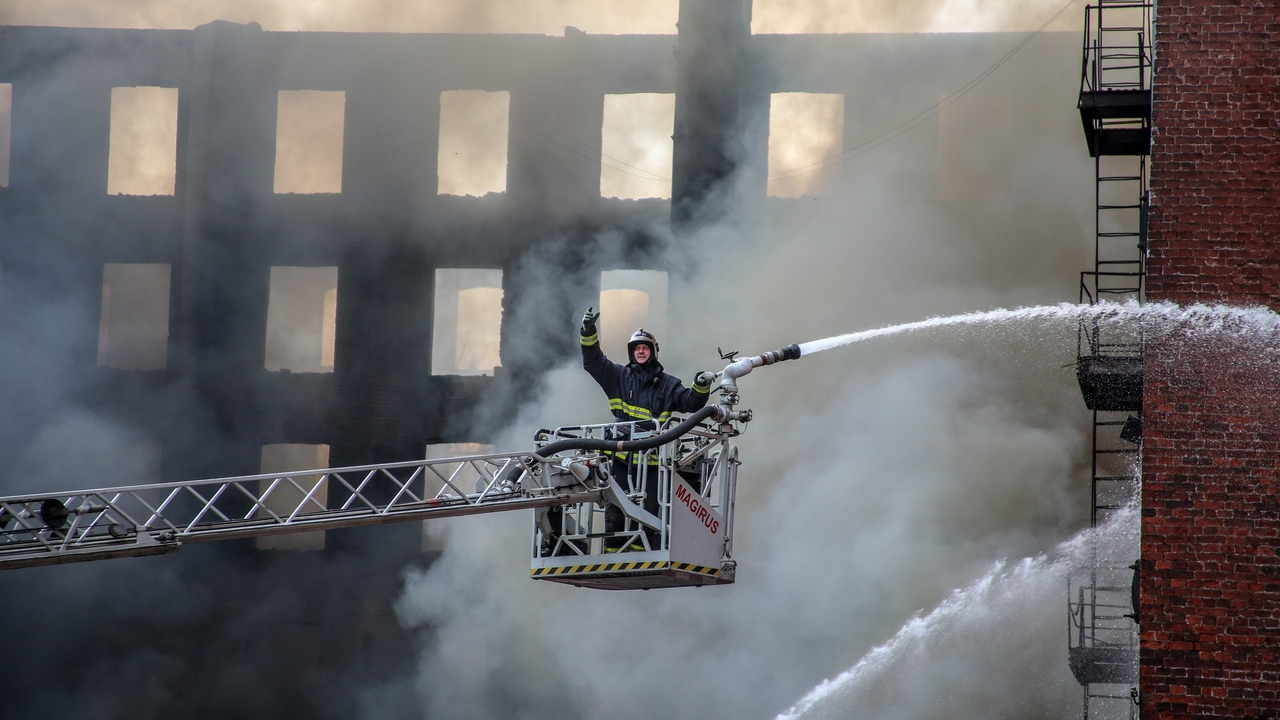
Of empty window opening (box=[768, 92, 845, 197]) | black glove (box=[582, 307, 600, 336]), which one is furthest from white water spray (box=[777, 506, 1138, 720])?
black glove (box=[582, 307, 600, 336])

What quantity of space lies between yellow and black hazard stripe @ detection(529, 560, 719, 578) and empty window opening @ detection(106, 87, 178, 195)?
13556 mm

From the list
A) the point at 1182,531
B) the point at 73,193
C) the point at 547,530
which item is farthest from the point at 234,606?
the point at 1182,531

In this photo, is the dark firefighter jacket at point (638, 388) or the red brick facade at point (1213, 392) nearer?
the red brick facade at point (1213, 392)

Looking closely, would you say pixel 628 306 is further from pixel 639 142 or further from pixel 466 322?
pixel 639 142

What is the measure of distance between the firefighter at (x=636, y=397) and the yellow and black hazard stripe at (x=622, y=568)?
0.30m

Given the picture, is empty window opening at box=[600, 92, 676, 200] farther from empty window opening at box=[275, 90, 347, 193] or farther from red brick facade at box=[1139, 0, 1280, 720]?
red brick facade at box=[1139, 0, 1280, 720]

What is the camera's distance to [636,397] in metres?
8.70

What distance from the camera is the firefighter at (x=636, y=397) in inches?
335

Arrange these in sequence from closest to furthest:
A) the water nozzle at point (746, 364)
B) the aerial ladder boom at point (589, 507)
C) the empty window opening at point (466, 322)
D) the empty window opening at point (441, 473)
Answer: the aerial ladder boom at point (589, 507)
the water nozzle at point (746, 364)
the empty window opening at point (441, 473)
the empty window opening at point (466, 322)

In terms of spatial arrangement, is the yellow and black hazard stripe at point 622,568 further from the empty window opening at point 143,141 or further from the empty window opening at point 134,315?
the empty window opening at point 143,141

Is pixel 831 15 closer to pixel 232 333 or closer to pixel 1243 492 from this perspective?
pixel 232 333

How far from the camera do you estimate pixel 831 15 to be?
18.2 meters

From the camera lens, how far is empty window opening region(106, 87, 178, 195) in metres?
19.9

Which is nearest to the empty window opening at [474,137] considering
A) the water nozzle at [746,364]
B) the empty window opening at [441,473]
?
the empty window opening at [441,473]
